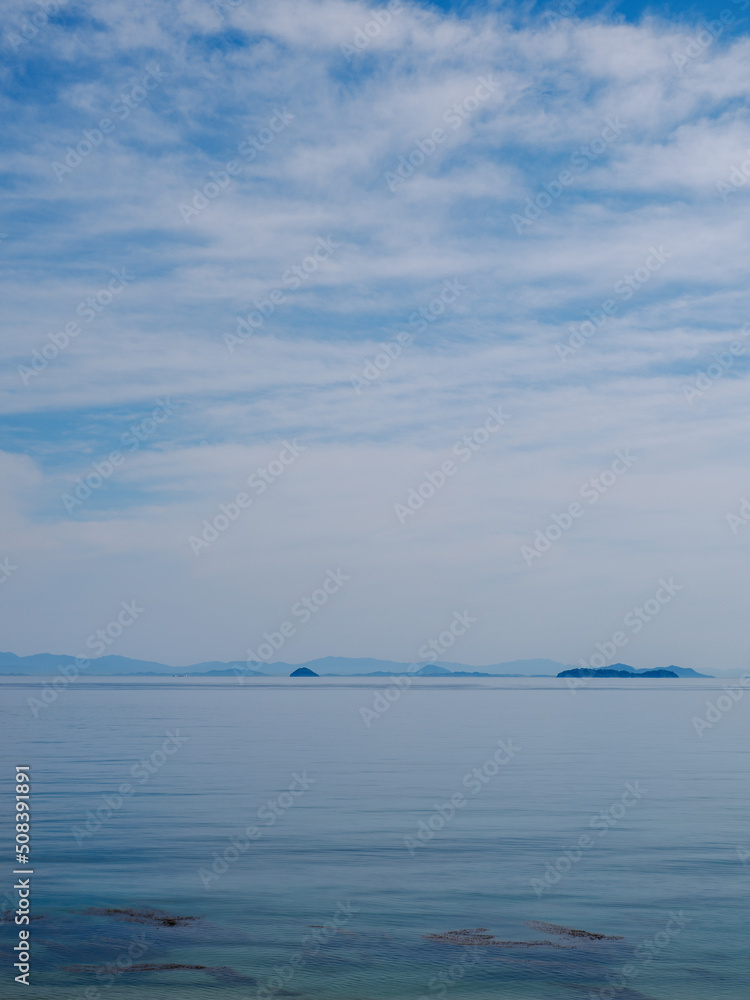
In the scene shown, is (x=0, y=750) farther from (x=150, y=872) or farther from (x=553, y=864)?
(x=553, y=864)

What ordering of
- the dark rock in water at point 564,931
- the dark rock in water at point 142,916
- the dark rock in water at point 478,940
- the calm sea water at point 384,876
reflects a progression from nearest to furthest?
the calm sea water at point 384,876, the dark rock in water at point 478,940, the dark rock in water at point 564,931, the dark rock in water at point 142,916

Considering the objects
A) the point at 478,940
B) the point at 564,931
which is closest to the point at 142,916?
the point at 478,940

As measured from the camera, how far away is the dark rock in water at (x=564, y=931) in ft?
57.0

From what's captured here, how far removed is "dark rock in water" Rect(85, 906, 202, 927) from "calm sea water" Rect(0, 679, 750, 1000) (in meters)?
0.18

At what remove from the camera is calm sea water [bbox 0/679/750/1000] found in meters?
15.5

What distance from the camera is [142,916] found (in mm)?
18578

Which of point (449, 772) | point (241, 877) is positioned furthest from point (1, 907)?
point (449, 772)

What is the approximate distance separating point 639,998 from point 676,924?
4.16m

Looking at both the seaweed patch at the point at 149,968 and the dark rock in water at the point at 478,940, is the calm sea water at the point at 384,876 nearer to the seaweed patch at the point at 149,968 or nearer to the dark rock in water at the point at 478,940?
the seaweed patch at the point at 149,968

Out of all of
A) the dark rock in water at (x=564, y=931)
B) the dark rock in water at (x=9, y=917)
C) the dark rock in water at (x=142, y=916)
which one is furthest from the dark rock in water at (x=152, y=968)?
the dark rock in water at (x=564, y=931)

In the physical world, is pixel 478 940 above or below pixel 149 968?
above

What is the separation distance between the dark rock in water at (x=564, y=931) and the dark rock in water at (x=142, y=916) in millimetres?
6467

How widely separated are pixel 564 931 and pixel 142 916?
318 inches

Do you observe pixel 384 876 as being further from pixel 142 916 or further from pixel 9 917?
pixel 9 917
